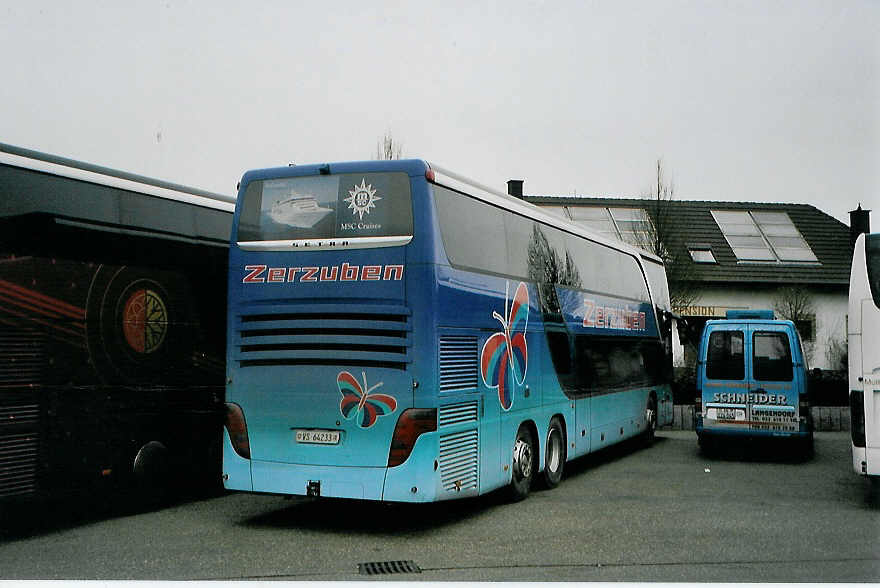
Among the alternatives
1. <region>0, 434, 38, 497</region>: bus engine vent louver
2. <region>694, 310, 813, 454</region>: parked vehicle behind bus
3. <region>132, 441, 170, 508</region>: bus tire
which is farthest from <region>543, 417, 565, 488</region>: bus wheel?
<region>0, 434, 38, 497</region>: bus engine vent louver

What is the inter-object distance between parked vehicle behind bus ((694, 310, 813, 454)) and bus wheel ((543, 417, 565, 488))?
397 cm

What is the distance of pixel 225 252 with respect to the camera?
11828mm

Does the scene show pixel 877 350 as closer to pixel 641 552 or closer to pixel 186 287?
pixel 641 552

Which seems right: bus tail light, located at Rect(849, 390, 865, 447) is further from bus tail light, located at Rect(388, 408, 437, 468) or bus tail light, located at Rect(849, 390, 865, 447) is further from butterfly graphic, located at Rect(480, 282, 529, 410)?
bus tail light, located at Rect(388, 408, 437, 468)

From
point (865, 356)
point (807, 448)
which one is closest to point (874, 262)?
point (865, 356)

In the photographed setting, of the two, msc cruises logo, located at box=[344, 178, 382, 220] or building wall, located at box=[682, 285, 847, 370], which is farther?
building wall, located at box=[682, 285, 847, 370]

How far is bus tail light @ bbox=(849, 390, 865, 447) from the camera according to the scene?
10.6 meters

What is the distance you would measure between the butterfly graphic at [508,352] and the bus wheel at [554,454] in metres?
1.51

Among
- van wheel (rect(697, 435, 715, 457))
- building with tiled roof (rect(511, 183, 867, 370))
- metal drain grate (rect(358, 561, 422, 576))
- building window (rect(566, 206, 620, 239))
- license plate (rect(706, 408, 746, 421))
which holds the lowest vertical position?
metal drain grate (rect(358, 561, 422, 576))

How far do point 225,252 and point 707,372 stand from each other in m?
8.46

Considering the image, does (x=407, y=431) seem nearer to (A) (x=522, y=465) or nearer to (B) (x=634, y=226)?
(A) (x=522, y=465)

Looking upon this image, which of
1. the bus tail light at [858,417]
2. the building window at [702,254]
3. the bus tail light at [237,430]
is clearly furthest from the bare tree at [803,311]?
the bus tail light at [237,430]

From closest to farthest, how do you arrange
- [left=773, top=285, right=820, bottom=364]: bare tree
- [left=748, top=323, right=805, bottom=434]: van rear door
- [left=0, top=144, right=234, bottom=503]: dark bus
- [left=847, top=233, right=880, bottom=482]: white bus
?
1. [left=0, top=144, right=234, bottom=503]: dark bus
2. [left=847, top=233, right=880, bottom=482]: white bus
3. [left=748, top=323, right=805, bottom=434]: van rear door
4. [left=773, top=285, right=820, bottom=364]: bare tree

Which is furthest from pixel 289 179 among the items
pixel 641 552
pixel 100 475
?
pixel 641 552
